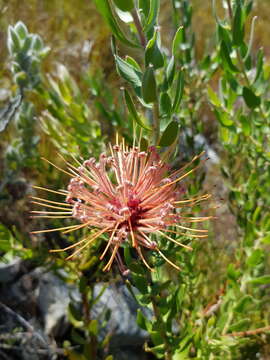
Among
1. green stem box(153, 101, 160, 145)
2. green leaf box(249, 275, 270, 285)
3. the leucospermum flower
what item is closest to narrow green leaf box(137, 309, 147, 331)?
the leucospermum flower

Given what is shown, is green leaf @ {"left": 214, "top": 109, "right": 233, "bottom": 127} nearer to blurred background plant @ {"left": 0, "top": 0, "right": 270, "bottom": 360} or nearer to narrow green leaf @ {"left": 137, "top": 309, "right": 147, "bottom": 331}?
blurred background plant @ {"left": 0, "top": 0, "right": 270, "bottom": 360}

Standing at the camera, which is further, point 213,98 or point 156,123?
point 213,98

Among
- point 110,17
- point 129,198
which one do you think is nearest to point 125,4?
point 110,17

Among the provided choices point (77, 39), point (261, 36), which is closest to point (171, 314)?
point (77, 39)

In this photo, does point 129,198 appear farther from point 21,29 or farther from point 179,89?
point 21,29

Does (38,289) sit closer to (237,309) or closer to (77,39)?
(237,309)
